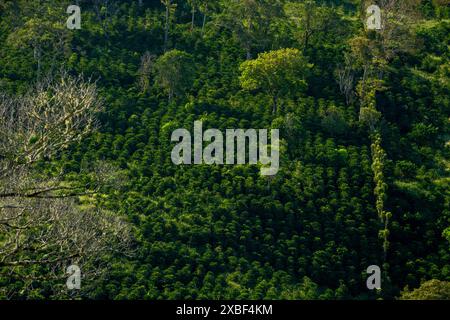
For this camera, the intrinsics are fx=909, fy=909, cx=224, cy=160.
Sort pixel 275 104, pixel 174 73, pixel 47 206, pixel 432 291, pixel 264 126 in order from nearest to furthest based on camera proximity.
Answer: pixel 47 206 → pixel 432 291 → pixel 264 126 → pixel 275 104 → pixel 174 73

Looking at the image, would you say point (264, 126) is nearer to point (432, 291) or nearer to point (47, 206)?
point (432, 291)

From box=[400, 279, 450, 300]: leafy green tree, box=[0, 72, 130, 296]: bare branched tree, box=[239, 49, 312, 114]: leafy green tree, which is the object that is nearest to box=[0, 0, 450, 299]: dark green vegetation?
box=[239, 49, 312, 114]: leafy green tree

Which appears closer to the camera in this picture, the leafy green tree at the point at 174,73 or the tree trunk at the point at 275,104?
the tree trunk at the point at 275,104

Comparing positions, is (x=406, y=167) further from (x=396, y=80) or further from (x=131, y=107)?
(x=131, y=107)

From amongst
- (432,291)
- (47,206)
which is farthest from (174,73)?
(432,291)

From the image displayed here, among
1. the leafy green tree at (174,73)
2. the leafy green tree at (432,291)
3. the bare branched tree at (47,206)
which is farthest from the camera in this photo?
the leafy green tree at (174,73)

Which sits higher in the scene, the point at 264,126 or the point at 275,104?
the point at 275,104

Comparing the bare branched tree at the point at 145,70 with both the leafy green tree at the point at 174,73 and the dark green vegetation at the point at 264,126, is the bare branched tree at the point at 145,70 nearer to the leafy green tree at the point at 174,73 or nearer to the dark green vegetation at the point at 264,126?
the dark green vegetation at the point at 264,126

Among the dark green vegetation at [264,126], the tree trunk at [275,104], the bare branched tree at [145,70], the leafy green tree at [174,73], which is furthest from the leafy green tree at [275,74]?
the bare branched tree at [145,70]
